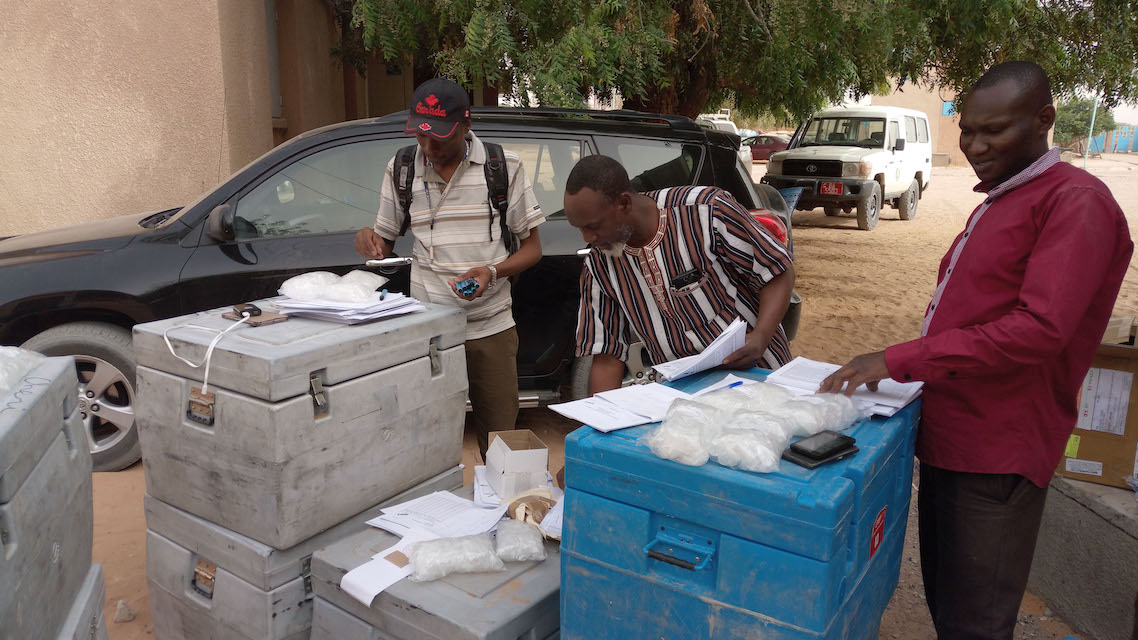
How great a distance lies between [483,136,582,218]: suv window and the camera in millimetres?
4555

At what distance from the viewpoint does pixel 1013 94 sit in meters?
1.81

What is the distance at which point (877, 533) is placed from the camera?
1.82 meters

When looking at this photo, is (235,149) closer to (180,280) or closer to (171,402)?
(180,280)

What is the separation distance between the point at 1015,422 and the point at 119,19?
7.25 metres

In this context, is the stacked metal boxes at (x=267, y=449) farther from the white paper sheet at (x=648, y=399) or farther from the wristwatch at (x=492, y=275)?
the white paper sheet at (x=648, y=399)

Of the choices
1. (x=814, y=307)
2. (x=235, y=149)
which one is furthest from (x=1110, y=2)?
(x=235, y=149)

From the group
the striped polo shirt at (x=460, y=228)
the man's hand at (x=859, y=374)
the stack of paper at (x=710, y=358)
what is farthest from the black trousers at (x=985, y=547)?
the striped polo shirt at (x=460, y=228)

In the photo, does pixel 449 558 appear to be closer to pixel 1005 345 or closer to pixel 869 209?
pixel 1005 345

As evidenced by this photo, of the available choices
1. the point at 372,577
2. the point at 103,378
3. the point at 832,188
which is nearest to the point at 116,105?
the point at 103,378

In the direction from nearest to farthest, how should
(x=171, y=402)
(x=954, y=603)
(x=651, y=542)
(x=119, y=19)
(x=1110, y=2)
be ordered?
(x=651, y=542), (x=954, y=603), (x=171, y=402), (x=119, y=19), (x=1110, y=2)

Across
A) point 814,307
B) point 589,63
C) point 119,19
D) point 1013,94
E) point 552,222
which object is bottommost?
point 814,307

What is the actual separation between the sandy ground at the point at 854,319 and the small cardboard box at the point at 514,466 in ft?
5.10

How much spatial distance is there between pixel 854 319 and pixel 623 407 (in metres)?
7.13

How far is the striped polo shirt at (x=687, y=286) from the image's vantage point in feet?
8.26
